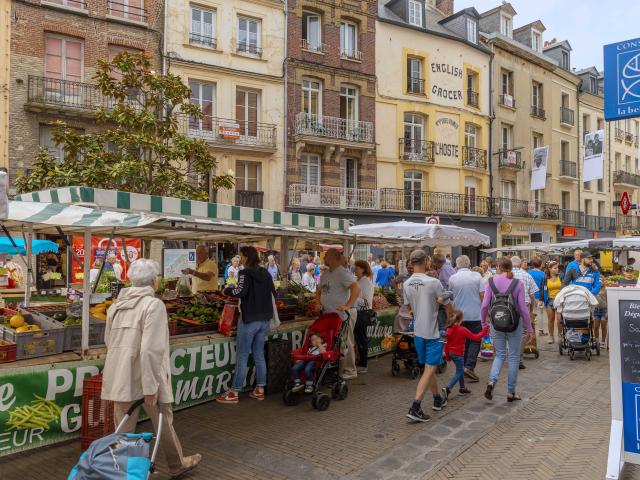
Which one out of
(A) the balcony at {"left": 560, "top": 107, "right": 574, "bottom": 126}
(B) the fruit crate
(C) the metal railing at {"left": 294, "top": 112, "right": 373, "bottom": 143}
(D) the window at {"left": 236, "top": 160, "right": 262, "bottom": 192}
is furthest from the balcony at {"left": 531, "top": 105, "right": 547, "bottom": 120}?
(B) the fruit crate

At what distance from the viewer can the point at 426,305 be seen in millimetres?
5957

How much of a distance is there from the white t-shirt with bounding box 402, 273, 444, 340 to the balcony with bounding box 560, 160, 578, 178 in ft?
103

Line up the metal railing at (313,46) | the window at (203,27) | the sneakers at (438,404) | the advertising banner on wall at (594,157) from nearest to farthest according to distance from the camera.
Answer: the sneakers at (438,404) → the window at (203,27) → the advertising banner on wall at (594,157) → the metal railing at (313,46)

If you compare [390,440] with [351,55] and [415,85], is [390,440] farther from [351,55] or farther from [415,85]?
[415,85]

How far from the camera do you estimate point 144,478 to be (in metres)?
2.96

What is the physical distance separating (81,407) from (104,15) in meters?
17.3

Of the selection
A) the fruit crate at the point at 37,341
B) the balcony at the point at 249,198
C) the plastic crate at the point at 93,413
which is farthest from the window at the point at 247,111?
the plastic crate at the point at 93,413

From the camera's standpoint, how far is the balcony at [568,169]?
3344 centimetres

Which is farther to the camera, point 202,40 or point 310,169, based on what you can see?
point 310,169

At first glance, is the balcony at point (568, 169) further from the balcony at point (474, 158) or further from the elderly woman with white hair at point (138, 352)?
the elderly woman with white hair at point (138, 352)

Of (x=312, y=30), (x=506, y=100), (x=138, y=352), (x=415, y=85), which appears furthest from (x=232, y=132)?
(x=506, y=100)

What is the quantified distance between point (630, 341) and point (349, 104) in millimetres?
21126

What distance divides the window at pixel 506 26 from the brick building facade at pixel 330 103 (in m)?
11.1

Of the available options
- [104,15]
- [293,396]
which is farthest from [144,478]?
[104,15]
